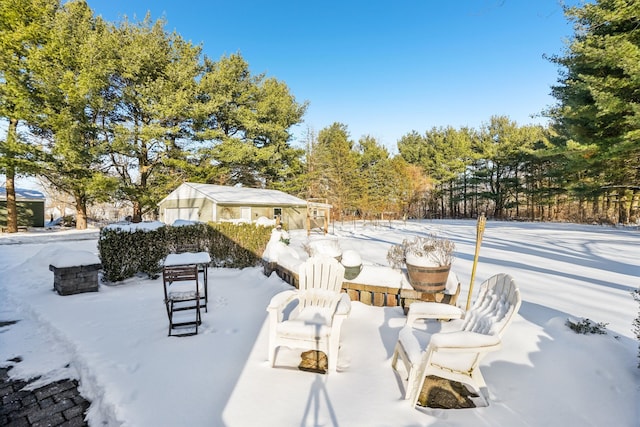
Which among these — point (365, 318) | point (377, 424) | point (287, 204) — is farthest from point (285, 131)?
point (377, 424)

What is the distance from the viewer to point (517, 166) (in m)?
23.7

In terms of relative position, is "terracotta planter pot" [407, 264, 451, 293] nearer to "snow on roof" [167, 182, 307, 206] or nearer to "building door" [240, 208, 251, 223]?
"snow on roof" [167, 182, 307, 206]

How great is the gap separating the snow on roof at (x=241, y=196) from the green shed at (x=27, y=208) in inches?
430

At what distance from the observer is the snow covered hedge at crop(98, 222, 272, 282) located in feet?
17.4

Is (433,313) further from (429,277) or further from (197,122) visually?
(197,122)

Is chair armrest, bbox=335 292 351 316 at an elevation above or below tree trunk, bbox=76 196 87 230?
below

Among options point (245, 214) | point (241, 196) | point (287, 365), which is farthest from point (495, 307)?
point (241, 196)

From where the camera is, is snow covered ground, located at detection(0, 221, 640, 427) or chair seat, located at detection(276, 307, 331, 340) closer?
snow covered ground, located at detection(0, 221, 640, 427)

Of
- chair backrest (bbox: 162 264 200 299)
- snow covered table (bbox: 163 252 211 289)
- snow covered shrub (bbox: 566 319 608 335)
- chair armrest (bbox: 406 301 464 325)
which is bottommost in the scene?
snow covered shrub (bbox: 566 319 608 335)

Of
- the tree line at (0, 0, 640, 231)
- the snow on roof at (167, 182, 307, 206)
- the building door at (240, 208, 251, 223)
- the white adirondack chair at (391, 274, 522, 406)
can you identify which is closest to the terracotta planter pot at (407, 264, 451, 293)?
the white adirondack chair at (391, 274, 522, 406)

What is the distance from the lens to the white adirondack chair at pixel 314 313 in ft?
7.81

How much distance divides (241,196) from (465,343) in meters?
14.1

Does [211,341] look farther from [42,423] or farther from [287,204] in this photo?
[287,204]

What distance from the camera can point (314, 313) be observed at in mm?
2859
